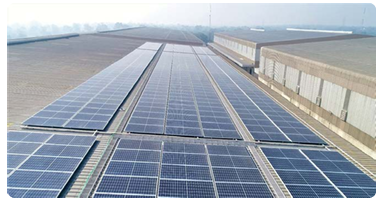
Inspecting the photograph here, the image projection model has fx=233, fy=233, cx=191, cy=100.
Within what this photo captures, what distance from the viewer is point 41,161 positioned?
9508 millimetres

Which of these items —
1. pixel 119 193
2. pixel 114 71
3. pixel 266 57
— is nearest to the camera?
pixel 119 193

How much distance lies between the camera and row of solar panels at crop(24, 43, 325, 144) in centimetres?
1304

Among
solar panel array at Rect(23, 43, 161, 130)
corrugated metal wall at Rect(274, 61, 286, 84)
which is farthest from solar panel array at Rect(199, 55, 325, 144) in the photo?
solar panel array at Rect(23, 43, 161, 130)

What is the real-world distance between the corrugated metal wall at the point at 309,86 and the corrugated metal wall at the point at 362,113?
3.95 meters

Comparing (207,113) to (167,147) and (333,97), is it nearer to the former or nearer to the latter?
(167,147)

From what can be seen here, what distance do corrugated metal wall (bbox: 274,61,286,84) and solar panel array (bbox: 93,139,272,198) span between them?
51.7ft

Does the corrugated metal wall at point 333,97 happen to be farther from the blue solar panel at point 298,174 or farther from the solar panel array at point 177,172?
the solar panel array at point 177,172

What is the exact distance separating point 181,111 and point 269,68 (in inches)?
667

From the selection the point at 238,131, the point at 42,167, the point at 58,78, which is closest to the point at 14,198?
the point at 42,167

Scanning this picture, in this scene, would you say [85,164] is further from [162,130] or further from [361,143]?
[361,143]

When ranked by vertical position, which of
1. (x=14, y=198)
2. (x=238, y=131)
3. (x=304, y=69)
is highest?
(x=304, y=69)

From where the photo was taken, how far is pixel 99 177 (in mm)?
8977

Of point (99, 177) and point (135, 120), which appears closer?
point (99, 177)

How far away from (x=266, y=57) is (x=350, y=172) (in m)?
21.2
